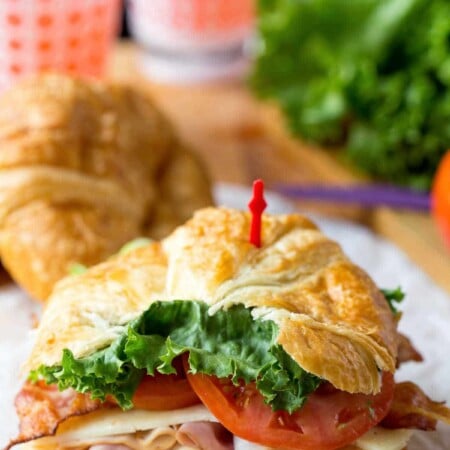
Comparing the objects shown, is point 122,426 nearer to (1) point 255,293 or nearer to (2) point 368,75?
(1) point 255,293

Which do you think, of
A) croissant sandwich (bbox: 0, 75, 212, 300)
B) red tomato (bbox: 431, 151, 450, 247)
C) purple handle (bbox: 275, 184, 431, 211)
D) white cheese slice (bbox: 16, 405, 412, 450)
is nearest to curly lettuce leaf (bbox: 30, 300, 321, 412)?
white cheese slice (bbox: 16, 405, 412, 450)

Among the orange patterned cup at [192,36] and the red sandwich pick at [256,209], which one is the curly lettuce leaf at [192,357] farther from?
the orange patterned cup at [192,36]

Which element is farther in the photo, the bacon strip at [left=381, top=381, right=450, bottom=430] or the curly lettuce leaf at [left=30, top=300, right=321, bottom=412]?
the bacon strip at [left=381, top=381, right=450, bottom=430]

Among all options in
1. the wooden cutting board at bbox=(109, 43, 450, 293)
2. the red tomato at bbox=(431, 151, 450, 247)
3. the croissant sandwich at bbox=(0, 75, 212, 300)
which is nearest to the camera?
the croissant sandwich at bbox=(0, 75, 212, 300)

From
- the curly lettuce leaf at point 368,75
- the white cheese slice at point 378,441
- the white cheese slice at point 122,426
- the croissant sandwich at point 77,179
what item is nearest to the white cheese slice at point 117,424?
the white cheese slice at point 122,426

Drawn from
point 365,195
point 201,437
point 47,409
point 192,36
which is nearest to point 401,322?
point 365,195

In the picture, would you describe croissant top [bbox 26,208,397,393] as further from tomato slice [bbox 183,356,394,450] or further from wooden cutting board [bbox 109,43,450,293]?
wooden cutting board [bbox 109,43,450,293]

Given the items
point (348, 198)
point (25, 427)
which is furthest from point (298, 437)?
point (348, 198)
